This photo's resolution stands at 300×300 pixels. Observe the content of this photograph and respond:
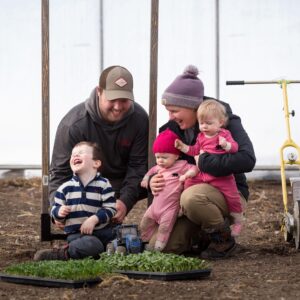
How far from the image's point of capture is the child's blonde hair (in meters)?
6.79

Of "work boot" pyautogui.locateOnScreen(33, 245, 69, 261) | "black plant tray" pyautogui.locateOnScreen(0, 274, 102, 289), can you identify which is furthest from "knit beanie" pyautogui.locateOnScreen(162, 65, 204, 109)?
"black plant tray" pyautogui.locateOnScreen(0, 274, 102, 289)

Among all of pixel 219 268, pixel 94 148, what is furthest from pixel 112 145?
pixel 219 268

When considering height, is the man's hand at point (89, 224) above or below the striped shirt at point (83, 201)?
below

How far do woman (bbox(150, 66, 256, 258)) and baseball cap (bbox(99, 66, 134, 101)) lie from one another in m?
0.25

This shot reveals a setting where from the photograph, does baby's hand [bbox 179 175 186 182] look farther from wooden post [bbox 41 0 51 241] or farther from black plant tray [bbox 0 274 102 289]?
black plant tray [bbox 0 274 102 289]

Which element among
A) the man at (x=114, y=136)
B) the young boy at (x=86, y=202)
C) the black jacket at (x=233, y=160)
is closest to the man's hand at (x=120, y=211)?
the man at (x=114, y=136)

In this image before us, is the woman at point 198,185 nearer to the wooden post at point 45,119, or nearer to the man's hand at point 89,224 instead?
the man's hand at point 89,224

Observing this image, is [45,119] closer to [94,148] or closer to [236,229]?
A: [94,148]

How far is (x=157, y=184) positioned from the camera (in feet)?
22.8

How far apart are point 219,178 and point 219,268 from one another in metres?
0.62

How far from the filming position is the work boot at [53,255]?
682cm

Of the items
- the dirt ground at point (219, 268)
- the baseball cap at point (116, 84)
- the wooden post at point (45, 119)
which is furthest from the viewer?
the wooden post at point (45, 119)

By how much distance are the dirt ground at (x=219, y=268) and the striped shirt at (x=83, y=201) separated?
0.40 metres

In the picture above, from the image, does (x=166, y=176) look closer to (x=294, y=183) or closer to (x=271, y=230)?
(x=294, y=183)
